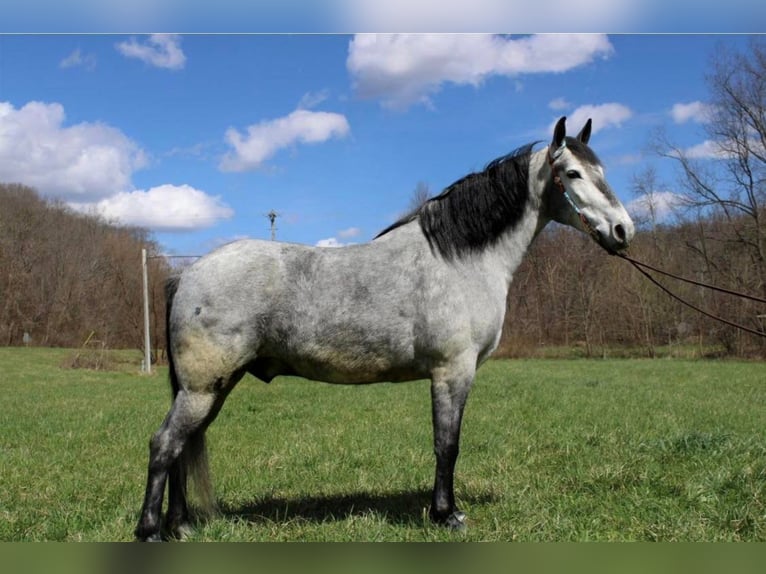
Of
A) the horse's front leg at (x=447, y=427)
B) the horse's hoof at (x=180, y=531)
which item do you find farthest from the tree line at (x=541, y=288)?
the horse's front leg at (x=447, y=427)

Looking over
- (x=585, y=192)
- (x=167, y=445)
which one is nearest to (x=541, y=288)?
(x=585, y=192)

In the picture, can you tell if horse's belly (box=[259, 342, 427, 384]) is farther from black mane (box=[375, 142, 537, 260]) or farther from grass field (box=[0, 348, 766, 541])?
grass field (box=[0, 348, 766, 541])

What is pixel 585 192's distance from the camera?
4105mm

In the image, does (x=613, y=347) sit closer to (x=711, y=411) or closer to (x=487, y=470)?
(x=711, y=411)

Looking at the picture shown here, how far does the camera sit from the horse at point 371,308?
3.79 meters

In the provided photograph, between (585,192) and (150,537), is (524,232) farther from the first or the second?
(150,537)

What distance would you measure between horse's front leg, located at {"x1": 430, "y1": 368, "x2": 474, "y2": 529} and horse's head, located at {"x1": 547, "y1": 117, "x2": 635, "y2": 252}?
4.34 ft

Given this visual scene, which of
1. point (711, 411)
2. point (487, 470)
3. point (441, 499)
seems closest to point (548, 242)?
point (711, 411)

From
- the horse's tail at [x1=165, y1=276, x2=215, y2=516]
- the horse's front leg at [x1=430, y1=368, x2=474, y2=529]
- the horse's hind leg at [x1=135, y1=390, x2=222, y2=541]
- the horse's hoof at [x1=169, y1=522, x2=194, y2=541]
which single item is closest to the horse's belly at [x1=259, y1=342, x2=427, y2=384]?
the horse's front leg at [x1=430, y1=368, x2=474, y2=529]

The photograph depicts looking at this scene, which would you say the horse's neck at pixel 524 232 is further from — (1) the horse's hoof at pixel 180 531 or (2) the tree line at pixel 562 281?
(2) the tree line at pixel 562 281

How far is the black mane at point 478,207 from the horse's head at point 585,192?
275 millimetres

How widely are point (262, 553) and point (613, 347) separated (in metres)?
A: 33.2

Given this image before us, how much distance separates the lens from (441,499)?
4145 mm

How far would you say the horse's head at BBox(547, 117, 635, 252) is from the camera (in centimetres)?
401
